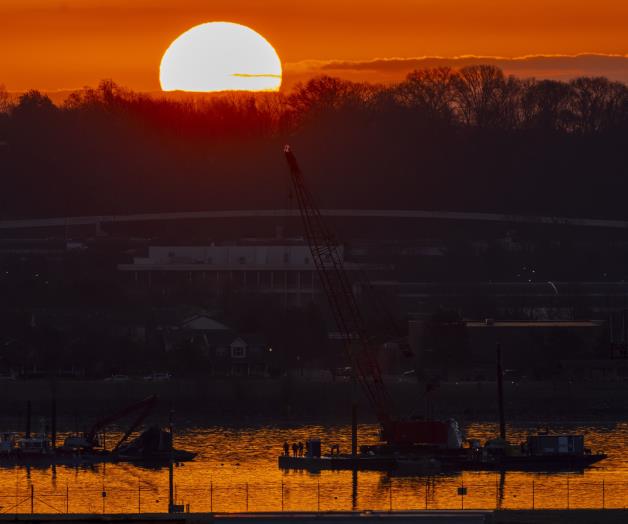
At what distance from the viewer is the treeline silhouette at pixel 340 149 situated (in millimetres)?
113812

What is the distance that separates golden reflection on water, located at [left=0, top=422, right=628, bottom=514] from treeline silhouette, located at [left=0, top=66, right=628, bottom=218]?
53731 millimetres

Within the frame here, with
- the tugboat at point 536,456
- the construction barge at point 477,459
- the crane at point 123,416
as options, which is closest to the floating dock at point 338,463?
the construction barge at point 477,459

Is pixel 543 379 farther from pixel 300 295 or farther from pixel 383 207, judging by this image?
pixel 383 207

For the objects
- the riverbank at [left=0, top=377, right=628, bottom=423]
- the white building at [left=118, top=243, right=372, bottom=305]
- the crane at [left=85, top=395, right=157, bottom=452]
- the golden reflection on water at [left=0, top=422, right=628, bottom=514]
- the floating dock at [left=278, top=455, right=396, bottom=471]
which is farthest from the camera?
the white building at [left=118, top=243, right=372, bottom=305]

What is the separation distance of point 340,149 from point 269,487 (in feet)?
225

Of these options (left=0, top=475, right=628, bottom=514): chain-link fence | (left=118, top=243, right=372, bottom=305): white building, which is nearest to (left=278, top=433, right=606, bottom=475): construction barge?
(left=0, top=475, right=628, bottom=514): chain-link fence

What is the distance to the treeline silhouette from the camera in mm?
113812

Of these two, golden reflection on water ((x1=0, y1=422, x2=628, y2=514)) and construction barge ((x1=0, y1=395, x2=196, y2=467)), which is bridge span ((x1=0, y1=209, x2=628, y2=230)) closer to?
golden reflection on water ((x1=0, y1=422, x2=628, y2=514))

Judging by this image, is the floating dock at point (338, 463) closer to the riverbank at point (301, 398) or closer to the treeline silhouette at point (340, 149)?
the riverbank at point (301, 398)

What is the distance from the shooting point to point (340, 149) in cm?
12031

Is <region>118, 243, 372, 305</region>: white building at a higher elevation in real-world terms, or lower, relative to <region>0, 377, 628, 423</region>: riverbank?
higher

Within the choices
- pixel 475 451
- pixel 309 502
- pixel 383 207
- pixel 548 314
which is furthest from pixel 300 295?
pixel 309 502

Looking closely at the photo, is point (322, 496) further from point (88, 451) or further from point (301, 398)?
point (301, 398)

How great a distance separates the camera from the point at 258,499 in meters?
50.2
